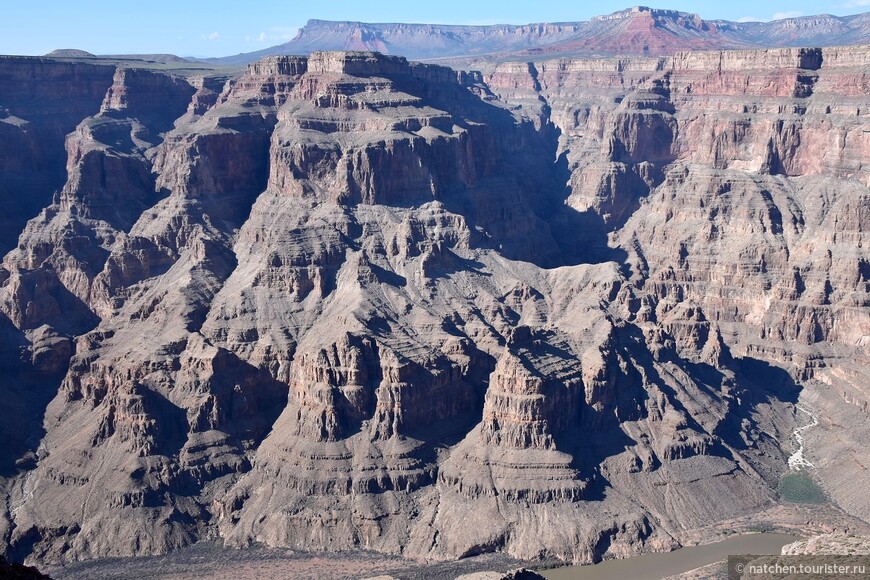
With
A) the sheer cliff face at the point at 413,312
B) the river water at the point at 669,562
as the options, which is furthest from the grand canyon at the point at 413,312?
the river water at the point at 669,562

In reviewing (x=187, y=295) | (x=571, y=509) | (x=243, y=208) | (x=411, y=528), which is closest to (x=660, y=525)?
(x=571, y=509)

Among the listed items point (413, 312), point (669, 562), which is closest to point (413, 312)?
point (413, 312)

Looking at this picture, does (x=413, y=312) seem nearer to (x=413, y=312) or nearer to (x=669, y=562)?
(x=413, y=312)

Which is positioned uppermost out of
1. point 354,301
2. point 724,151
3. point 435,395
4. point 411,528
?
point 724,151

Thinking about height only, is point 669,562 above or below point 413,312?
below

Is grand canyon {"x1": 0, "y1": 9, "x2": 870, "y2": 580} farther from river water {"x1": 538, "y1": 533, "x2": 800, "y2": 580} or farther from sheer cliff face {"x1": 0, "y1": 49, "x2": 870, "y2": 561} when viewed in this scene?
river water {"x1": 538, "y1": 533, "x2": 800, "y2": 580}

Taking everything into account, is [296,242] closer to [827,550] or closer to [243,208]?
[243,208]
